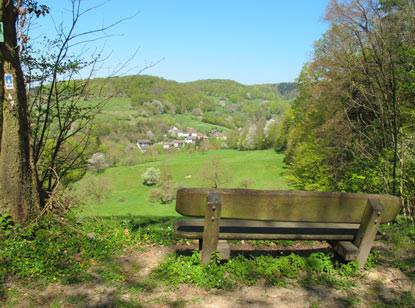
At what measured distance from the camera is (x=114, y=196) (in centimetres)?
4750

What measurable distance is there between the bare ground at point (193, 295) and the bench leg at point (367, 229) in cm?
26

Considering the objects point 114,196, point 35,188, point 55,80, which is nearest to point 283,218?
point 35,188

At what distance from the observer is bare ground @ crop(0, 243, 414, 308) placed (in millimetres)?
2773

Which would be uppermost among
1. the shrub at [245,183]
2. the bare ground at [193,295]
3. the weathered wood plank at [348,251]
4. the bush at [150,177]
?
the weathered wood plank at [348,251]

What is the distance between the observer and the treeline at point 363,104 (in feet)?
20.2

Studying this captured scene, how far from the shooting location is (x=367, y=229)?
342 centimetres

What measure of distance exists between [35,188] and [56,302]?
6.30 feet

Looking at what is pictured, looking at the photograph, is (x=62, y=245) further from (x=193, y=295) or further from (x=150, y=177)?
(x=150, y=177)

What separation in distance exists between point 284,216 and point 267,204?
0.24 metres

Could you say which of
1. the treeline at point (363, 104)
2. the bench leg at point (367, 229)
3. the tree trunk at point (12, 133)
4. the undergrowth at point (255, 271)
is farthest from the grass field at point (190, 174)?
the bench leg at point (367, 229)

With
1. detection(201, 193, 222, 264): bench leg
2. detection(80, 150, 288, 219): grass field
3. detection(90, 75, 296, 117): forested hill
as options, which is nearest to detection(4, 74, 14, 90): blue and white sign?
detection(90, 75, 296, 117): forested hill

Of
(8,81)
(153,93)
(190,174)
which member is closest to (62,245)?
(8,81)

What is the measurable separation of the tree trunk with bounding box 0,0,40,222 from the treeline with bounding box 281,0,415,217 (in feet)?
18.4

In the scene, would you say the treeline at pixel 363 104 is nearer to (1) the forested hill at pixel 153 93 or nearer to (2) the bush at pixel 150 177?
(1) the forested hill at pixel 153 93
